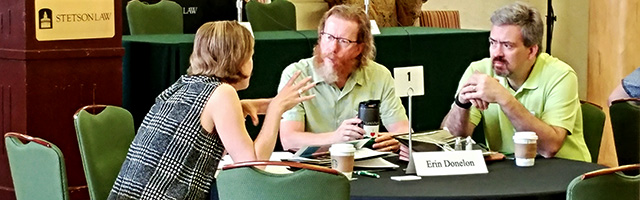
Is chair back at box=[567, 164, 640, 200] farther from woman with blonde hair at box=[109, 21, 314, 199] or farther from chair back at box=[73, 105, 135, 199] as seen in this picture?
chair back at box=[73, 105, 135, 199]

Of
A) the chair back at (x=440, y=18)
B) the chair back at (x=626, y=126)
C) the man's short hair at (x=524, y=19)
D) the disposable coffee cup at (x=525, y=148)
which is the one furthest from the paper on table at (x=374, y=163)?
the chair back at (x=440, y=18)

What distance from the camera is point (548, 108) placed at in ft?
12.3

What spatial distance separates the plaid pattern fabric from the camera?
321 cm

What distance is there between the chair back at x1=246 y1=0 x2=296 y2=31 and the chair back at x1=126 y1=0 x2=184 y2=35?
547 mm

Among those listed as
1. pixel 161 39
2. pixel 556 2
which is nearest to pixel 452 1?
pixel 556 2

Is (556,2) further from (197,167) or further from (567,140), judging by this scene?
(197,167)

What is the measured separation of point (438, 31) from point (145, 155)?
353cm

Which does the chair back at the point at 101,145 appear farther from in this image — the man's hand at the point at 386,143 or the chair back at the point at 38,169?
the man's hand at the point at 386,143

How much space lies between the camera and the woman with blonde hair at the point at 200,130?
320cm

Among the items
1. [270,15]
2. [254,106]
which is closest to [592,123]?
[254,106]

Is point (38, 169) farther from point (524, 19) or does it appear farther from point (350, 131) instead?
point (524, 19)

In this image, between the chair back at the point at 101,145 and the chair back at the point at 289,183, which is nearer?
the chair back at the point at 289,183

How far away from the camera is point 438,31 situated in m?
6.50

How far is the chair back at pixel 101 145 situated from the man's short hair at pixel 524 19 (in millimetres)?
1332
